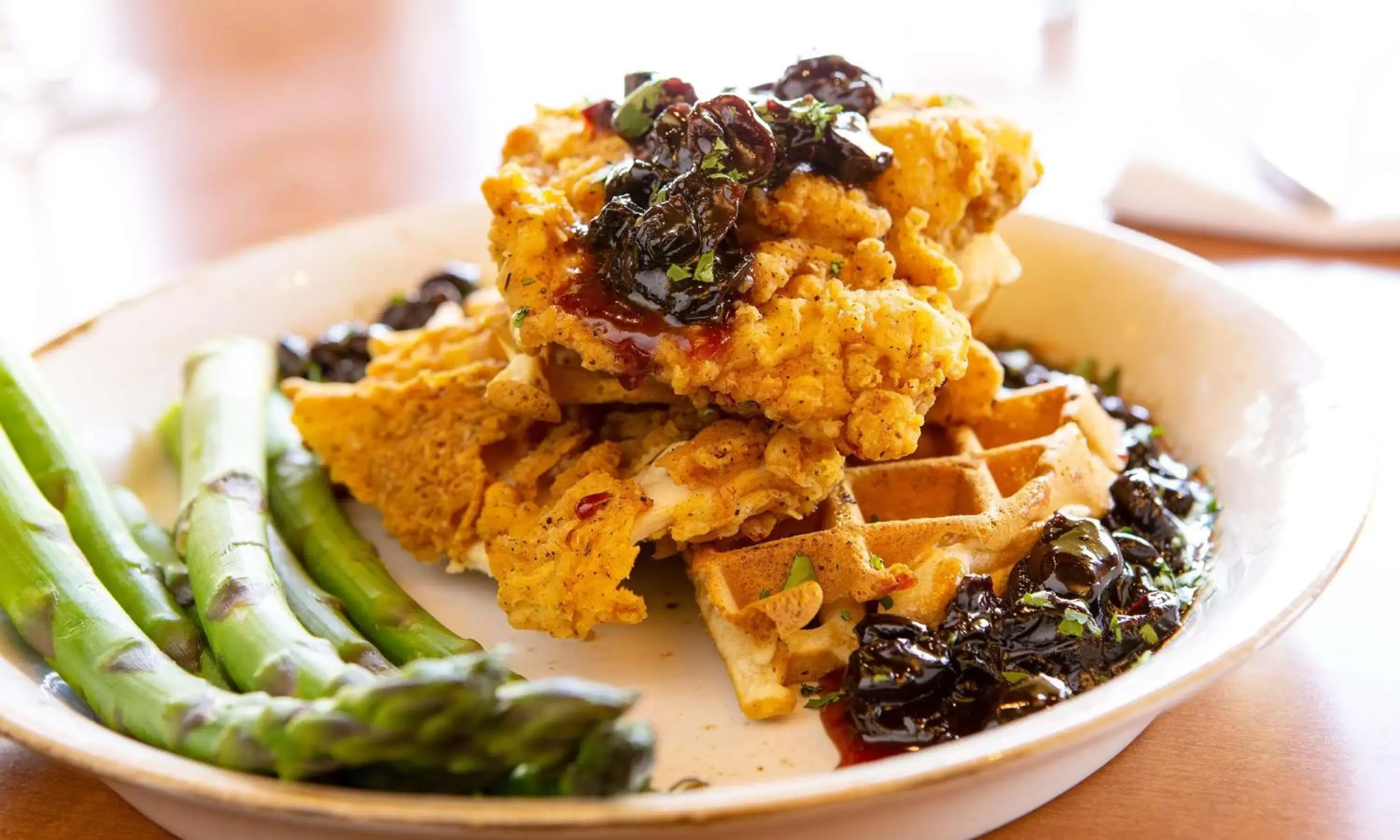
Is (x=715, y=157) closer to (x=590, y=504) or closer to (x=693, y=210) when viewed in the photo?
(x=693, y=210)

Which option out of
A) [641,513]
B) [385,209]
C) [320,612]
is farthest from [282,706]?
[385,209]

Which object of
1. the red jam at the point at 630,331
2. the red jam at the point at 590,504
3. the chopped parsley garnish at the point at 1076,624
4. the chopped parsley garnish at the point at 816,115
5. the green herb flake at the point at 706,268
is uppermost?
the chopped parsley garnish at the point at 816,115

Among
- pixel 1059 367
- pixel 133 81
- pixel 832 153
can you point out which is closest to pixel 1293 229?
pixel 1059 367

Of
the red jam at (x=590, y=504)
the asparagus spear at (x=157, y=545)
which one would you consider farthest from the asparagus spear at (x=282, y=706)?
the red jam at (x=590, y=504)

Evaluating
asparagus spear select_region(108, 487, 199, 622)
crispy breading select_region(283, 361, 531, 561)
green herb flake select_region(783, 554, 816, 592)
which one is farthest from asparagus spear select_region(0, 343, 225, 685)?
green herb flake select_region(783, 554, 816, 592)

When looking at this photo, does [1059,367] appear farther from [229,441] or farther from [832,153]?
[229,441]

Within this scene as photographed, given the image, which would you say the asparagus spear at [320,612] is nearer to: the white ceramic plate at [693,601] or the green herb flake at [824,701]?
the white ceramic plate at [693,601]

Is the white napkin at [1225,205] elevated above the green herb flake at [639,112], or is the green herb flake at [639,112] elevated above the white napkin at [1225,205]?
the green herb flake at [639,112]
